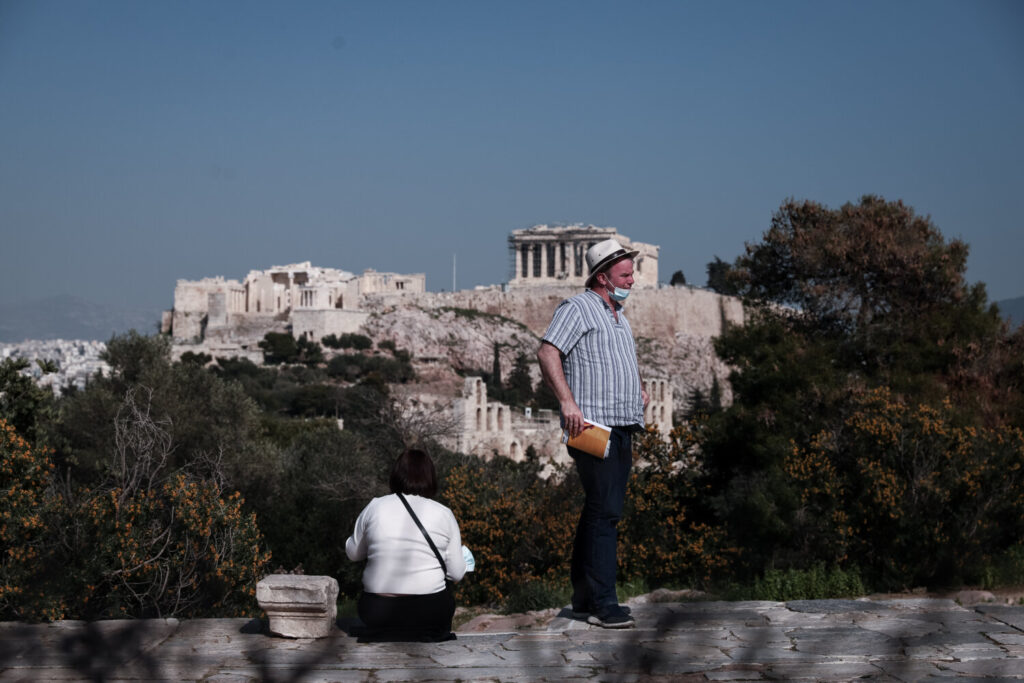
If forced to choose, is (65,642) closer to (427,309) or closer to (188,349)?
(188,349)

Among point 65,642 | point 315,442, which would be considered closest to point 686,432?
point 65,642

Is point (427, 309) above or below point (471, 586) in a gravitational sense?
above

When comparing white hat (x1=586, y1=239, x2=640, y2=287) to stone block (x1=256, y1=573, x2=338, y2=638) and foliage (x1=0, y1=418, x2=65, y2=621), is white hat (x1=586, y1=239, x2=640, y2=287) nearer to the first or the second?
stone block (x1=256, y1=573, x2=338, y2=638)

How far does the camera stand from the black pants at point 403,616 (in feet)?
12.9

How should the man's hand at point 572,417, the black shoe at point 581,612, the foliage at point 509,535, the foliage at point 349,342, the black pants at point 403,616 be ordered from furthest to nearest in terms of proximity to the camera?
the foliage at point 349,342 → the foliage at point 509,535 → the black shoe at point 581,612 → the man's hand at point 572,417 → the black pants at point 403,616

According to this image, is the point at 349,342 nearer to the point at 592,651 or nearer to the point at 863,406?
the point at 863,406

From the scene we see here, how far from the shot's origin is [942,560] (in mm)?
6656

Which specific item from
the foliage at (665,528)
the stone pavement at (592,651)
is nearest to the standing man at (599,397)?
the stone pavement at (592,651)

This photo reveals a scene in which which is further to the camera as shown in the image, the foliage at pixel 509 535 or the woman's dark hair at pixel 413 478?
the foliage at pixel 509 535

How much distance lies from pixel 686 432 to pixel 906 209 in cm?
585

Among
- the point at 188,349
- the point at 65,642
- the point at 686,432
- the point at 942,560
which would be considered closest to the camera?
the point at 65,642

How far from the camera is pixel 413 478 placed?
13.2 ft

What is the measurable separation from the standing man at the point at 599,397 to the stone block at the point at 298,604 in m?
1.09

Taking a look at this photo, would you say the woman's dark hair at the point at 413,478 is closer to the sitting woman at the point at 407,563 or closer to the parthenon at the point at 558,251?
the sitting woman at the point at 407,563
